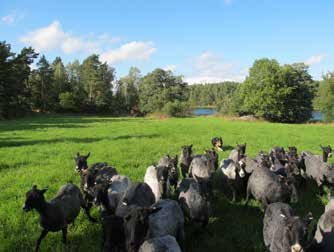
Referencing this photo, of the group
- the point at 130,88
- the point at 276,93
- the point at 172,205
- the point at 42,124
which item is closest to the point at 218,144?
the point at 172,205

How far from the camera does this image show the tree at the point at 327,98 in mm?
57375

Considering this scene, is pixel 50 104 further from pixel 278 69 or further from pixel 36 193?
pixel 36 193

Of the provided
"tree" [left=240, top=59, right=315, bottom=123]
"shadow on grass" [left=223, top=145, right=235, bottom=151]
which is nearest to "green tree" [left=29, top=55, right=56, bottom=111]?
"tree" [left=240, top=59, right=315, bottom=123]

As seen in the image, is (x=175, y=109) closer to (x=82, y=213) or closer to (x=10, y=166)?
(x=10, y=166)

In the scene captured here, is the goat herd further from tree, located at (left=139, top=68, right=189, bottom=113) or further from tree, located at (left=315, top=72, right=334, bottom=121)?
tree, located at (left=139, top=68, right=189, bottom=113)

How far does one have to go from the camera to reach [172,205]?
21.9ft

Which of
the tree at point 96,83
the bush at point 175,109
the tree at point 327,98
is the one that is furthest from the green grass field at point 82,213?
the tree at point 96,83

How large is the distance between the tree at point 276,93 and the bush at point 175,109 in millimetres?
13098

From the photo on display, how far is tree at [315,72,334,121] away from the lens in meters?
57.4

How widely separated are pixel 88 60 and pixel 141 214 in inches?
3060

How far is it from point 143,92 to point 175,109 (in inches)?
698

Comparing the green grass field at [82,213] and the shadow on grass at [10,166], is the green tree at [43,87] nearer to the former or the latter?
the green grass field at [82,213]

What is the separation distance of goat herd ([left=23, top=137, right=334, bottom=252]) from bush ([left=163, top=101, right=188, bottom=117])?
5370 centimetres

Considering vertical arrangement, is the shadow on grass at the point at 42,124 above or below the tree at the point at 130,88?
below
